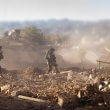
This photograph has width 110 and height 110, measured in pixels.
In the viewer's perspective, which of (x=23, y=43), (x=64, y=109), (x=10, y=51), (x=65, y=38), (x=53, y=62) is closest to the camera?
(x=64, y=109)

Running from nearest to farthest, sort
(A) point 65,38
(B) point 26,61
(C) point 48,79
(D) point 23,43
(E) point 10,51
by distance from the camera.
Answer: (C) point 48,79, (B) point 26,61, (E) point 10,51, (D) point 23,43, (A) point 65,38

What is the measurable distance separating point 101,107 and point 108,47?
25103mm

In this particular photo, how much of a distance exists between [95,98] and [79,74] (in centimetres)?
920

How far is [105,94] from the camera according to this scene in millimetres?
13797

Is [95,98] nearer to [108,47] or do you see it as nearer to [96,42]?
[108,47]

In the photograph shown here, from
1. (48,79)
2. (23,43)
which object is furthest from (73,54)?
(48,79)

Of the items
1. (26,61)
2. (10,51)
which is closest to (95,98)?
(26,61)

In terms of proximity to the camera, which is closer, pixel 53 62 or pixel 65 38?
pixel 53 62

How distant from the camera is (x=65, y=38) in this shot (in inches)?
1790

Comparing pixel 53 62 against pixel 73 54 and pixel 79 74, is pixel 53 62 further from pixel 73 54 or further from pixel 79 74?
pixel 73 54

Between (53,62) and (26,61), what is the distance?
34.7 feet

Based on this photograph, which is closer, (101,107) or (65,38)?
(101,107)

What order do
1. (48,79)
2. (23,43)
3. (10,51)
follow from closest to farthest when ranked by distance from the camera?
(48,79) → (10,51) → (23,43)

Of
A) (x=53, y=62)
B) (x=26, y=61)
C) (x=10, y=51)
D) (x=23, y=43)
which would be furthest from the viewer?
(x=23, y=43)
